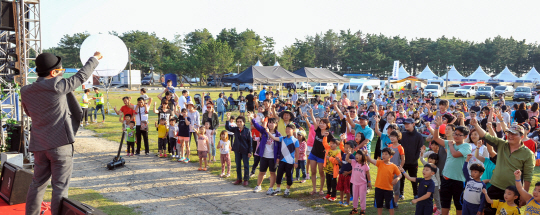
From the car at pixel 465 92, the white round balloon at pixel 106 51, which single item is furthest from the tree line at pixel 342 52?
the white round balloon at pixel 106 51

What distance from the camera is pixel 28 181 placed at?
4957 millimetres

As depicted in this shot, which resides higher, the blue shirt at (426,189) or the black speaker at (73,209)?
the black speaker at (73,209)

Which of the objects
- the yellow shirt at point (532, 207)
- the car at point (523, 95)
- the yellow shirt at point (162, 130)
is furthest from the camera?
the car at point (523, 95)

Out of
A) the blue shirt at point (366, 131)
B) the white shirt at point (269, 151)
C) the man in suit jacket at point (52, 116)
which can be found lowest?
the white shirt at point (269, 151)

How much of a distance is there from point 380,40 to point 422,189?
87.4 metres

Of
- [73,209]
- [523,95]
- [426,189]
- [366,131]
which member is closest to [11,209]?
[73,209]

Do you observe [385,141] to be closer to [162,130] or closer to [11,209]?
[162,130]

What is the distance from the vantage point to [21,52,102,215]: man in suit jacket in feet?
10.3

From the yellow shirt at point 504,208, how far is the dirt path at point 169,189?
2711 millimetres

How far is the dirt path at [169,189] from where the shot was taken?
6.14 metres

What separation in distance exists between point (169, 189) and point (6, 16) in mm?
6063

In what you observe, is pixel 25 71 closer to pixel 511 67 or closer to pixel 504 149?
pixel 504 149

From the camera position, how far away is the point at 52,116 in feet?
10.5

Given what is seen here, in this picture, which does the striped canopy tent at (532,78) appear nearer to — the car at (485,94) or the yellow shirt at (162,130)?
the car at (485,94)
